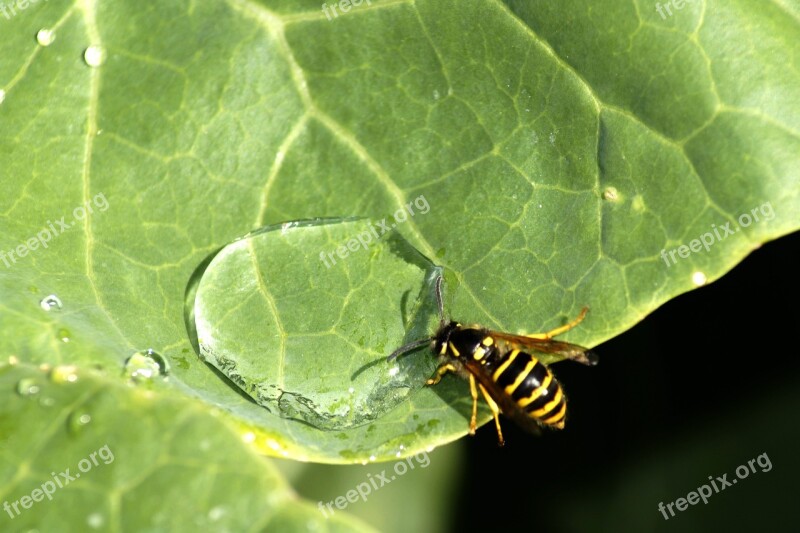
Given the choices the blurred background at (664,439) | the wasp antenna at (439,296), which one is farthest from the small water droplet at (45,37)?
the blurred background at (664,439)

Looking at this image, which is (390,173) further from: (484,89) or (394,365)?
(394,365)

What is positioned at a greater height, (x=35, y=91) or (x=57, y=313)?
(x=35, y=91)

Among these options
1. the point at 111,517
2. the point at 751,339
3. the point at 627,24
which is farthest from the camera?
the point at 751,339

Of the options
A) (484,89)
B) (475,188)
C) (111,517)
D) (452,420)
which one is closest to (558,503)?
(452,420)

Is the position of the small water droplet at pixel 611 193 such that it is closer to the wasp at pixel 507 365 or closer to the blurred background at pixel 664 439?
the wasp at pixel 507 365

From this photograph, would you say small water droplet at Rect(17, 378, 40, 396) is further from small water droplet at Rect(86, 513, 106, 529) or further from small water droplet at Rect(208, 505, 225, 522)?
small water droplet at Rect(208, 505, 225, 522)

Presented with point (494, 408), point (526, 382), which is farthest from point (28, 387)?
point (526, 382)
